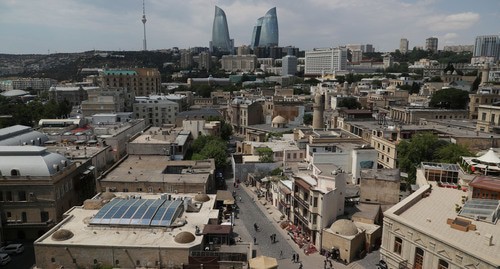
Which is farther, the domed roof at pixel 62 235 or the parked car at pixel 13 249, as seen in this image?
the parked car at pixel 13 249

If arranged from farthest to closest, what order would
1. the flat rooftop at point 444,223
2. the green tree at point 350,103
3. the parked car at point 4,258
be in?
the green tree at point 350,103 → the parked car at point 4,258 → the flat rooftop at point 444,223

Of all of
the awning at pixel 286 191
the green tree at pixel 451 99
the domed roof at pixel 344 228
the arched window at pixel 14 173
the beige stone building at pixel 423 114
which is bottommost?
the domed roof at pixel 344 228

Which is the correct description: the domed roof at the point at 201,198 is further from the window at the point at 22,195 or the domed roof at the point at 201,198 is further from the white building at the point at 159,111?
the white building at the point at 159,111

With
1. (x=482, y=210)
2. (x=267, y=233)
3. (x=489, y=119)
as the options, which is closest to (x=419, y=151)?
(x=489, y=119)

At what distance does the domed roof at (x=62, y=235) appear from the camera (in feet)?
85.5

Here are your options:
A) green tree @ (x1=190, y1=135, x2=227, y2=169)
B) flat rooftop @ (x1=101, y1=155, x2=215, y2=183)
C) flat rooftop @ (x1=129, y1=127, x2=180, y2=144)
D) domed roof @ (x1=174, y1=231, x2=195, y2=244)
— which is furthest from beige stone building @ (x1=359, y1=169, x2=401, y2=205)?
flat rooftop @ (x1=129, y1=127, x2=180, y2=144)

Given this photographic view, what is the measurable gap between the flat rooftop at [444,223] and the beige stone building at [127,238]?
45.6ft

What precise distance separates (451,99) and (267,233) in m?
68.7

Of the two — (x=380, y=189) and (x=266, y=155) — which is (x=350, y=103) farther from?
(x=380, y=189)

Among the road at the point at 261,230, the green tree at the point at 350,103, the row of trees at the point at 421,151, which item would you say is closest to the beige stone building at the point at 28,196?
the road at the point at 261,230

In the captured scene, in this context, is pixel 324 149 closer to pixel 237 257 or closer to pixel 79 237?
pixel 237 257

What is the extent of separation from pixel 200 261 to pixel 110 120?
5018 centimetres

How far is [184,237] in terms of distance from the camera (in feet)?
84.6

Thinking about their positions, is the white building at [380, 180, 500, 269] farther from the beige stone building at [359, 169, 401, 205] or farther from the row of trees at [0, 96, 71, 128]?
the row of trees at [0, 96, 71, 128]
